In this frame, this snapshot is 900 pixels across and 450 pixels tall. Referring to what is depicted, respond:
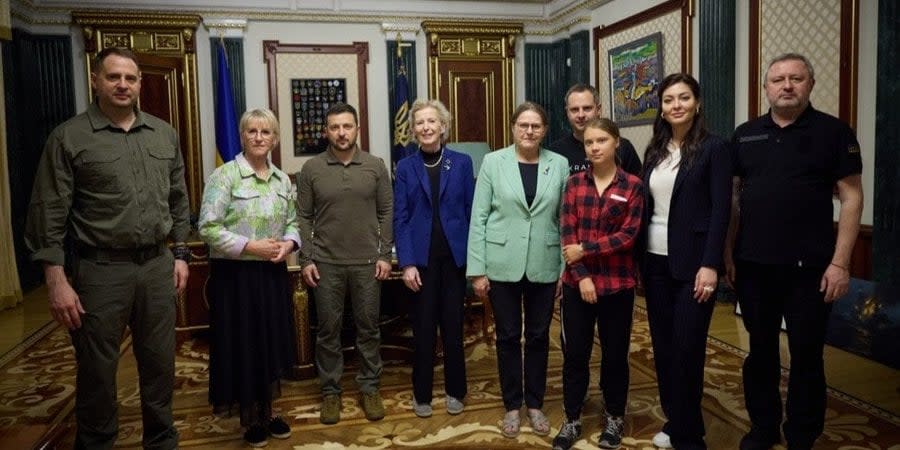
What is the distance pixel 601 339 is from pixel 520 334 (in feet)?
1.04

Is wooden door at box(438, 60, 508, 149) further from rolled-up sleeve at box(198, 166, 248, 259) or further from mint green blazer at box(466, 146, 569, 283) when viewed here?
rolled-up sleeve at box(198, 166, 248, 259)

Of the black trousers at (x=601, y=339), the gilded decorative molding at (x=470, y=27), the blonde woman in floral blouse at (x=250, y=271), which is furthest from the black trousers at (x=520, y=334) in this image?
the gilded decorative molding at (x=470, y=27)

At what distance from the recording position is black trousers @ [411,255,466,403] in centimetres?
273

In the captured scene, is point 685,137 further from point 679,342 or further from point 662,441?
point 662,441

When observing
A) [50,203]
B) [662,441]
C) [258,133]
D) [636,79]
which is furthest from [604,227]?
[636,79]

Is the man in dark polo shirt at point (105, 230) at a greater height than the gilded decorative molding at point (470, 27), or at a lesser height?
lesser

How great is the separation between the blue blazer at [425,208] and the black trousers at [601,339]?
522 millimetres

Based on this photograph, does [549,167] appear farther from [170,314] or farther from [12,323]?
[12,323]

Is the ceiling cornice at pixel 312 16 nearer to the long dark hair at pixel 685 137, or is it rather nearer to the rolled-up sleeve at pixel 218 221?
the long dark hair at pixel 685 137

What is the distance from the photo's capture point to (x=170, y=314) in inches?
86.7

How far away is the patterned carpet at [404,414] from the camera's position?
8.29 feet

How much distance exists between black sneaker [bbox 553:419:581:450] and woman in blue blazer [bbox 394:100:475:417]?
1.82 feet

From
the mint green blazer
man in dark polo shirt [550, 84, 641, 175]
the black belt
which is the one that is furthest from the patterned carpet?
man in dark polo shirt [550, 84, 641, 175]

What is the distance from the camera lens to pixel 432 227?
270 cm
